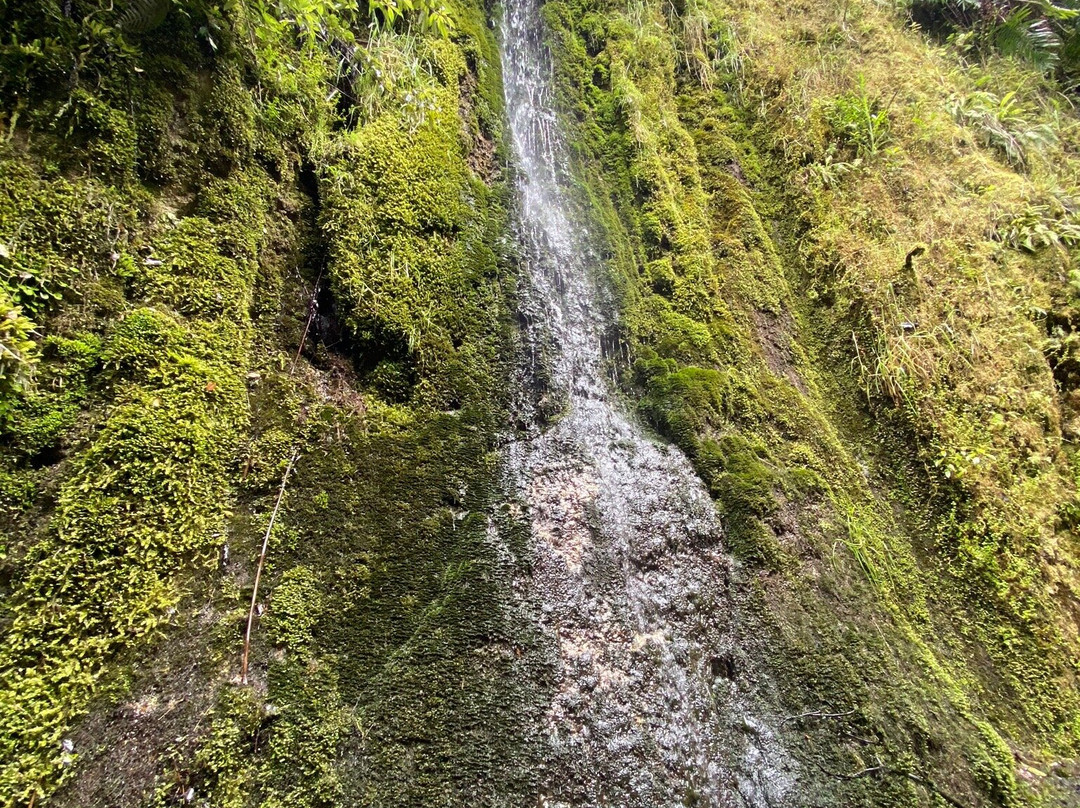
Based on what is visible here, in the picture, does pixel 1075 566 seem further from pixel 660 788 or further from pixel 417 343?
pixel 417 343

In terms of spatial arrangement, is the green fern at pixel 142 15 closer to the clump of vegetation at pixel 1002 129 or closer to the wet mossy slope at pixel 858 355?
the wet mossy slope at pixel 858 355

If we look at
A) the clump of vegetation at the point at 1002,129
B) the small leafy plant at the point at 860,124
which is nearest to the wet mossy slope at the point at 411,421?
the small leafy plant at the point at 860,124

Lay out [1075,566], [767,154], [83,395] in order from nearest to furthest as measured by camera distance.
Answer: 1. [83,395]
2. [1075,566]
3. [767,154]

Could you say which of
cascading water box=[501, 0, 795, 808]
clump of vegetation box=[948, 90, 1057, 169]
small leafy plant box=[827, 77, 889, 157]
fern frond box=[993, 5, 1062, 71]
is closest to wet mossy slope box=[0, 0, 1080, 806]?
cascading water box=[501, 0, 795, 808]

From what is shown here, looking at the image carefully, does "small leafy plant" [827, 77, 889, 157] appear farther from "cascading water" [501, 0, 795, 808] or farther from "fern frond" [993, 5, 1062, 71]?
"fern frond" [993, 5, 1062, 71]

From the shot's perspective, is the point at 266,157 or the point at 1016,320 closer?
the point at 266,157

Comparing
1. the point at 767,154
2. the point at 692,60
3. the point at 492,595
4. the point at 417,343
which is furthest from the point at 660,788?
the point at 692,60
